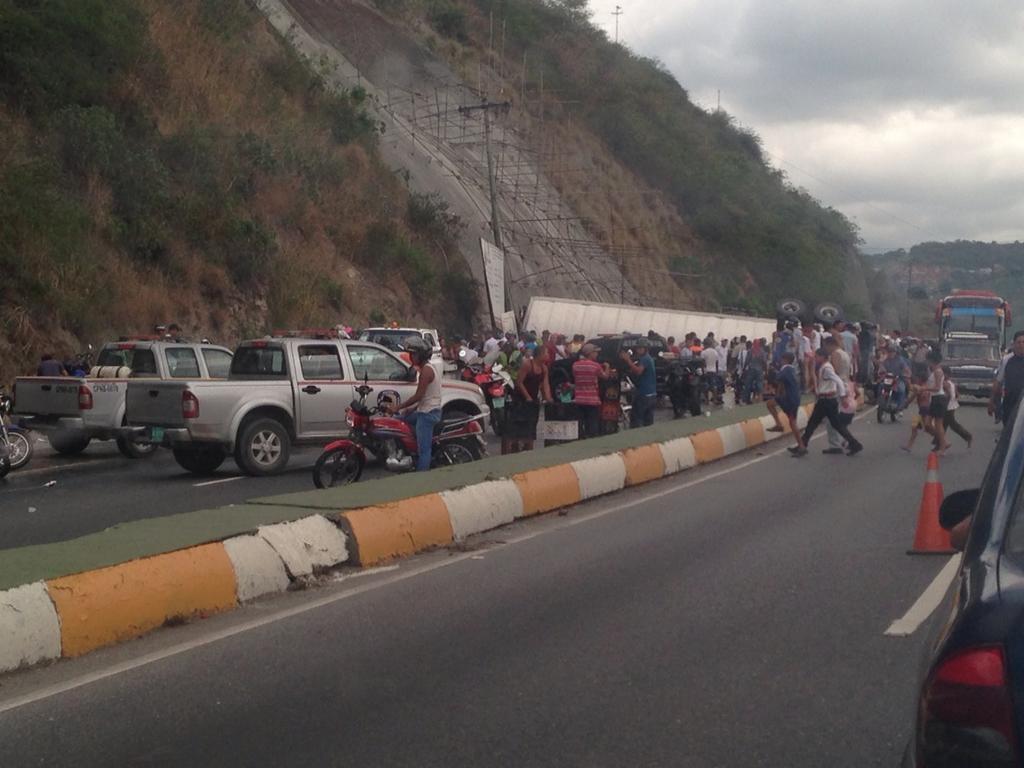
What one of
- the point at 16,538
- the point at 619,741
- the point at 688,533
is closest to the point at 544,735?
the point at 619,741

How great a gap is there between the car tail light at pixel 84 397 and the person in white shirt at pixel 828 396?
10417 millimetres

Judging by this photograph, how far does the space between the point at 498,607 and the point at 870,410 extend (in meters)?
24.3

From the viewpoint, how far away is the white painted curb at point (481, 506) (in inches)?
462

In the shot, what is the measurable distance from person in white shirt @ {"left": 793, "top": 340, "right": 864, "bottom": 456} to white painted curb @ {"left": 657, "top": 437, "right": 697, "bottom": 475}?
2.07m

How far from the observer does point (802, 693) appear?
6.65m

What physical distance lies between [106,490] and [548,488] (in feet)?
19.9

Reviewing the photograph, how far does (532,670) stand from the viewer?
7.14m

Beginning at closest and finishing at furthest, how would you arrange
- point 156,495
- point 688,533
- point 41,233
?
point 688,533
point 156,495
point 41,233

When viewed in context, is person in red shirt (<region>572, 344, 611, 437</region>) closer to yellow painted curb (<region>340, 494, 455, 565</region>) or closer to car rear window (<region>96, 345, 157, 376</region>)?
car rear window (<region>96, 345, 157, 376</region>)

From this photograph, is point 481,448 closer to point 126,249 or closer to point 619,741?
point 619,741

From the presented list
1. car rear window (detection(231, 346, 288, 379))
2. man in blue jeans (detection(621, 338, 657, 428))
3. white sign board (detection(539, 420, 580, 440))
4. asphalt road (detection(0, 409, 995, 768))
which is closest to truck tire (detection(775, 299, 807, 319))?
man in blue jeans (detection(621, 338, 657, 428))

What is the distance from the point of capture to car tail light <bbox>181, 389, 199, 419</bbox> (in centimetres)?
1650

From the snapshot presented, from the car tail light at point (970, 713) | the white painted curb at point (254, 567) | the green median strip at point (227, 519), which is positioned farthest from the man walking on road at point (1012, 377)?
the car tail light at point (970, 713)

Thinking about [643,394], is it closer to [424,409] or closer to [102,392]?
[424,409]
